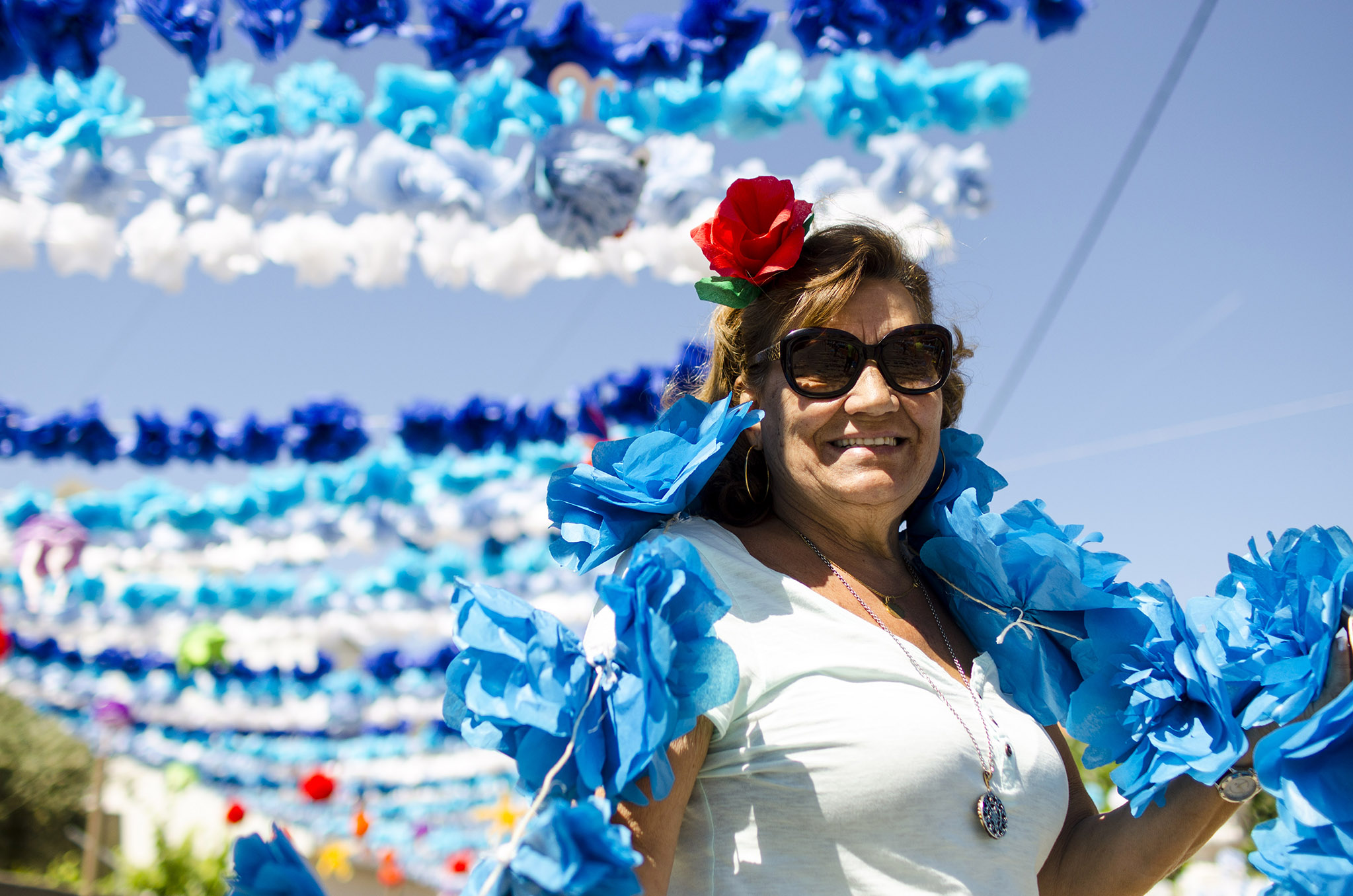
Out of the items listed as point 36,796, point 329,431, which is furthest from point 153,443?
point 36,796

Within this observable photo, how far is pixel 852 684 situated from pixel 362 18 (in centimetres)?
306

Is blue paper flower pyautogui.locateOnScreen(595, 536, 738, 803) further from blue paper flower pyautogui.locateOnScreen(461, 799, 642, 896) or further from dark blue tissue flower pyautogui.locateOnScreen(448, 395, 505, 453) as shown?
dark blue tissue flower pyautogui.locateOnScreen(448, 395, 505, 453)

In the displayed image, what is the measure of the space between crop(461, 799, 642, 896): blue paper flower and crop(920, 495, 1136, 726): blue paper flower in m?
0.82

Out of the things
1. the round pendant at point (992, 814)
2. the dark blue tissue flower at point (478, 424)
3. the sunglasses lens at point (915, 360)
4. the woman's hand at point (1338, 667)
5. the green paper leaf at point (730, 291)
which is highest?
the green paper leaf at point (730, 291)

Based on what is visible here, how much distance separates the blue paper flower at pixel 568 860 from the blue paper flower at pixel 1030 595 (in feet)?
2.70

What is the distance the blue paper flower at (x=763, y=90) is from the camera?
3.95 m

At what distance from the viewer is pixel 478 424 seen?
18.3 feet

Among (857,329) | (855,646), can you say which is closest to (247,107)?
(857,329)

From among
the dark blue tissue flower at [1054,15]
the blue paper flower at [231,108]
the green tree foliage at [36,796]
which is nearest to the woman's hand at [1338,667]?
the dark blue tissue flower at [1054,15]

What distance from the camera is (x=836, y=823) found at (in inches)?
48.3

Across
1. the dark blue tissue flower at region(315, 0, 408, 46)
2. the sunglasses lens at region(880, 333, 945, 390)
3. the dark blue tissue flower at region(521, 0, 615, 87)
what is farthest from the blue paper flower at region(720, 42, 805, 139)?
the sunglasses lens at region(880, 333, 945, 390)

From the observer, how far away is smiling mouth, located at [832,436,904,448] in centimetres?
155

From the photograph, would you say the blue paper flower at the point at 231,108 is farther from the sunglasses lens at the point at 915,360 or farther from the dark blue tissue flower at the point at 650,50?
the sunglasses lens at the point at 915,360

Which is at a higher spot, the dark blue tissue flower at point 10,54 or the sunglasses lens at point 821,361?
the dark blue tissue flower at point 10,54
